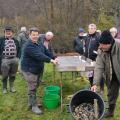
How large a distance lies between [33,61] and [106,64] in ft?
5.51

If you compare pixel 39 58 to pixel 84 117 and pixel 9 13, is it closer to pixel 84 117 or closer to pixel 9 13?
pixel 84 117

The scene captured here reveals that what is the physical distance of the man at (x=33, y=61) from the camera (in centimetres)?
655

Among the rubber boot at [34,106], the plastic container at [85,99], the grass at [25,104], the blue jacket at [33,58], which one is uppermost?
the blue jacket at [33,58]

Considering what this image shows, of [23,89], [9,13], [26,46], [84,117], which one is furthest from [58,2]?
[84,117]

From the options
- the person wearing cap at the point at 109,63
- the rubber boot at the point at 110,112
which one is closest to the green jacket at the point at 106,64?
the person wearing cap at the point at 109,63

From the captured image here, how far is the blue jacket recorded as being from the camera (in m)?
6.55

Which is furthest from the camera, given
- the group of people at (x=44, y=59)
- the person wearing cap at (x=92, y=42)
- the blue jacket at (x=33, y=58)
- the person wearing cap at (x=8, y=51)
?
the person wearing cap at (x=8, y=51)

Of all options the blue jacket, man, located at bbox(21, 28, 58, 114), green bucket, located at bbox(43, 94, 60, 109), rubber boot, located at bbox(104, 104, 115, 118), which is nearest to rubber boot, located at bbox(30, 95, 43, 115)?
man, located at bbox(21, 28, 58, 114)

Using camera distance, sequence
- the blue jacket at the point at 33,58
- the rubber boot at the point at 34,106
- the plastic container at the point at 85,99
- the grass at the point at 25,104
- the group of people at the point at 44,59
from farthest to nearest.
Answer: the rubber boot at the point at 34,106, the grass at the point at 25,104, the blue jacket at the point at 33,58, the group of people at the point at 44,59, the plastic container at the point at 85,99

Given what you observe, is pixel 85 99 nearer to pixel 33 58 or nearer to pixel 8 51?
pixel 33 58

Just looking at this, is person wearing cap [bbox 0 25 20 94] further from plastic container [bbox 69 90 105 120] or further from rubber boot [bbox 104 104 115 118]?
plastic container [bbox 69 90 105 120]

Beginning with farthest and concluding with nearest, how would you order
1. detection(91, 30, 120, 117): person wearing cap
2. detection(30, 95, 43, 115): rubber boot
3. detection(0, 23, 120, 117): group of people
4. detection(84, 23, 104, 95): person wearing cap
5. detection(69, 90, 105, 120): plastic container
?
detection(84, 23, 104, 95): person wearing cap → detection(30, 95, 43, 115): rubber boot → detection(0, 23, 120, 117): group of people → detection(91, 30, 120, 117): person wearing cap → detection(69, 90, 105, 120): plastic container

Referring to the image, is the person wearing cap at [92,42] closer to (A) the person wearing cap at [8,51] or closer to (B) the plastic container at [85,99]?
(A) the person wearing cap at [8,51]

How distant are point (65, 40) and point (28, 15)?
5.81 meters
